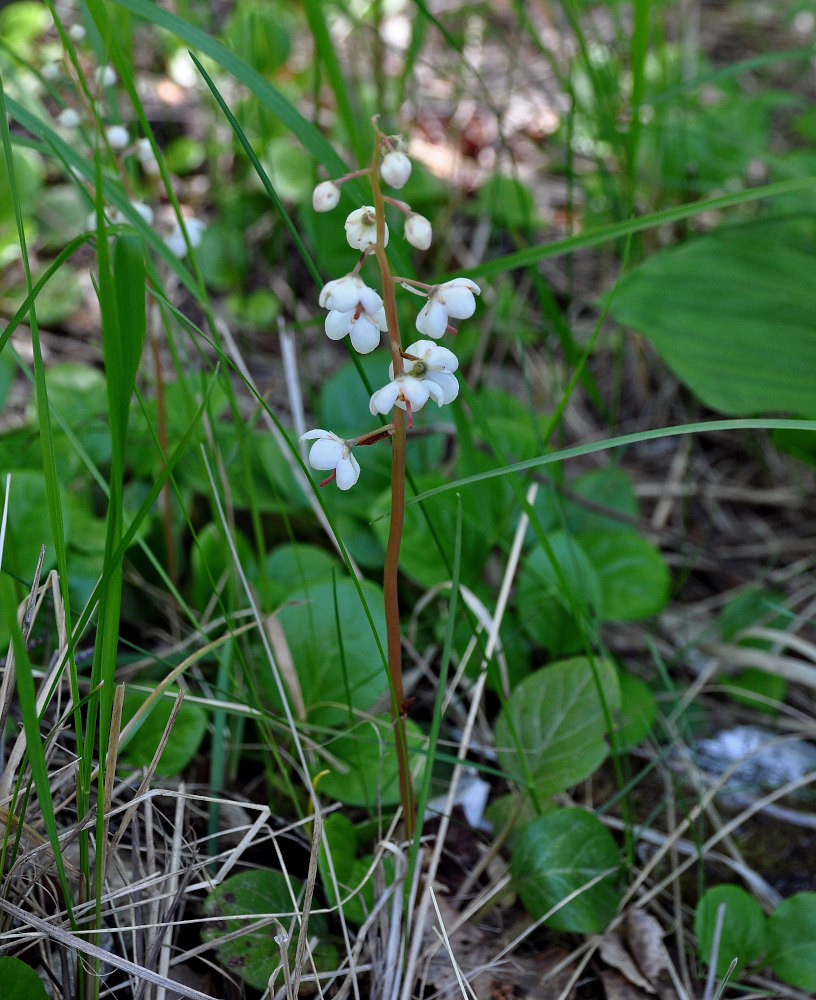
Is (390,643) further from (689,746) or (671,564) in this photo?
(671,564)

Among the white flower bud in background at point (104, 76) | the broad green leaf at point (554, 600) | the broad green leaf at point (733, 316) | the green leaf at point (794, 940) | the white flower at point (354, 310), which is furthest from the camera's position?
the broad green leaf at point (733, 316)

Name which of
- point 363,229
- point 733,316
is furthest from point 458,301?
point 733,316

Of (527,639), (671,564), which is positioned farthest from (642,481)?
(527,639)

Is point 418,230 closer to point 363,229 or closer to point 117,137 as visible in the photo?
point 363,229

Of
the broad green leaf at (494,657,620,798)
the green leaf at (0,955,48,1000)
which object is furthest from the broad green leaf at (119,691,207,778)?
the broad green leaf at (494,657,620,798)

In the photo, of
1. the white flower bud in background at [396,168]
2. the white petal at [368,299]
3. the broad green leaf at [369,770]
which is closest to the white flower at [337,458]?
the white petal at [368,299]

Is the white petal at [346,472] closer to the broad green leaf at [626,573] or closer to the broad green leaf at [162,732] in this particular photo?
the broad green leaf at [162,732]
